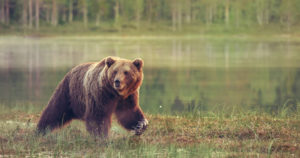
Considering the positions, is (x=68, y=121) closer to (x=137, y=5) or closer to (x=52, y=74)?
(x=52, y=74)

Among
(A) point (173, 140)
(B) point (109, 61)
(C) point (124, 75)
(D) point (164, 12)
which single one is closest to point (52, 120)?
(B) point (109, 61)

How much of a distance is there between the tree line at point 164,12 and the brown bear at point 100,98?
74.3 meters

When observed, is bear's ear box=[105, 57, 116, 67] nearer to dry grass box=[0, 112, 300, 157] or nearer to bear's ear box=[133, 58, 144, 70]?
bear's ear box=[133, 58, 144, 70]

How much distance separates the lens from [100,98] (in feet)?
25.2

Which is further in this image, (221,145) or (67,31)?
(67,31)

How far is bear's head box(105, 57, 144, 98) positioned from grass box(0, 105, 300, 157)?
69 centimetres

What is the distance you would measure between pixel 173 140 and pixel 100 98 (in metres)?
1.16

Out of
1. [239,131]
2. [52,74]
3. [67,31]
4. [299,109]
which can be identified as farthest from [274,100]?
[67,31]

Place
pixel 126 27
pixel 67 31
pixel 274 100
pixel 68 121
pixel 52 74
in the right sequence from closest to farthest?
pixel 68 121
pixel 274 100
pixel 52 74
pixel 67 31
pixel 126 27

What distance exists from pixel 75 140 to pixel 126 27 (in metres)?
78.2

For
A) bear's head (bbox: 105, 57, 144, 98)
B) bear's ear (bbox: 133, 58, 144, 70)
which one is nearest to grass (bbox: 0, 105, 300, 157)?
bear's head (bbox: 105, 57, 144, 98)

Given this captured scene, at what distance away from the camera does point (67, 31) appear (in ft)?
257

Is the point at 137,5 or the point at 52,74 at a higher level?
the point at 137,5

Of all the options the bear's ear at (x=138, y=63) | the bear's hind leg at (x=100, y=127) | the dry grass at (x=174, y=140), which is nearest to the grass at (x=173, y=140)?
the dry grass at (x=174, y=140)
